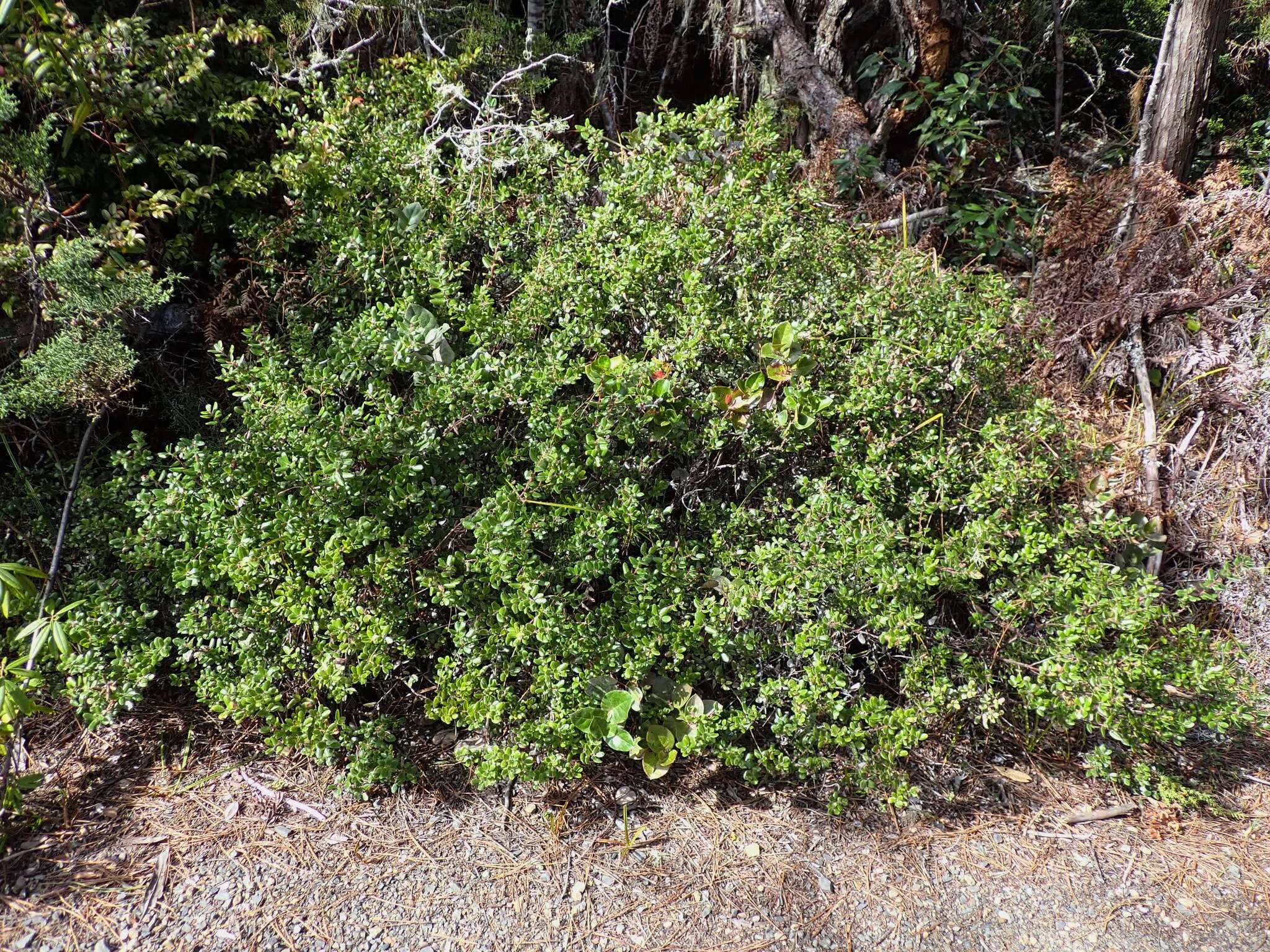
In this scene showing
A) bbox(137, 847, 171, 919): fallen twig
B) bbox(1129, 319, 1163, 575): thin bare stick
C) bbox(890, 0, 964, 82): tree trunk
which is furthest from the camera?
bbox(890, 0, 964, 82): tree trunk

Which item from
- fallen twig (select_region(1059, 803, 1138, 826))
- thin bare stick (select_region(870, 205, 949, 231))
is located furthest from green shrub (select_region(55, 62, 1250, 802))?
thin bare stick (select_region(870, 205, 949, 231))

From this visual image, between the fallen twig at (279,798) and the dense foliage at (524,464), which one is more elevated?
the dense foliage at (524,464)

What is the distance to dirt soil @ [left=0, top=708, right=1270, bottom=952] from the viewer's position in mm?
2180

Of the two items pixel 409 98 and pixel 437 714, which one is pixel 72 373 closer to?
pixel 437 714

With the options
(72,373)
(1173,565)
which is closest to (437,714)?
(72,373)

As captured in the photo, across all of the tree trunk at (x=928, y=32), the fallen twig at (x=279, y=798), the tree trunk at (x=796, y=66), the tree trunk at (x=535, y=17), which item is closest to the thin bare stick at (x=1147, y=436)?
the tree trunk at (x=796, y=66)

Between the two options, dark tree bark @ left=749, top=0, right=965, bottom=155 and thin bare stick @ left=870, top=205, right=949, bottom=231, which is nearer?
thin bare stick @ left=870, top=205, right=949, bottom=231

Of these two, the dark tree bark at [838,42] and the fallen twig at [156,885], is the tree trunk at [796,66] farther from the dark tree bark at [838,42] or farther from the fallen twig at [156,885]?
the fallen twig at [156,885]

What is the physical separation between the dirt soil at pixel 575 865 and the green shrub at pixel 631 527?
17cm

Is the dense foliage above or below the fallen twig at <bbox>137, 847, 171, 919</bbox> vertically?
above

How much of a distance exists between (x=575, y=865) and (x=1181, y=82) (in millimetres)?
5497

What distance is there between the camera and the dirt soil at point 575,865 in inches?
85.8

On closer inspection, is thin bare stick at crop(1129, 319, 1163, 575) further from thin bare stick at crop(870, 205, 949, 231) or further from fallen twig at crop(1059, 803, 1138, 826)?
thin bare stick at crop(870, 205, 949, 231)

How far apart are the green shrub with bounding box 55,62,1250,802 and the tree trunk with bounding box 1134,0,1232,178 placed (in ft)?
9.75
